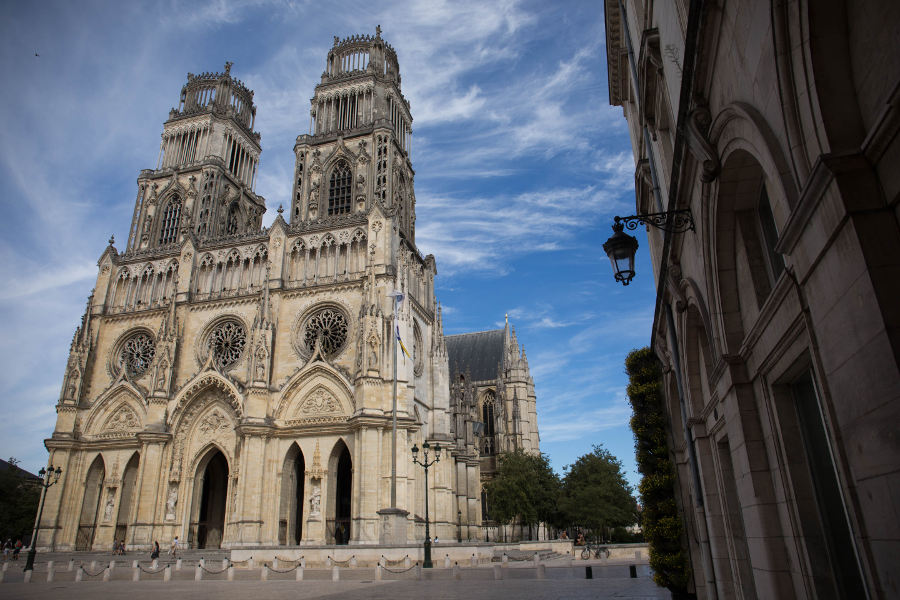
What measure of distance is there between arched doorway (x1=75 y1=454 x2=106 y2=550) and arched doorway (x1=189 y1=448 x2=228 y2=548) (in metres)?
6.20

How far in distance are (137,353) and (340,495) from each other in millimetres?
17254

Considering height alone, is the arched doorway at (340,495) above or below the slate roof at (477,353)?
below

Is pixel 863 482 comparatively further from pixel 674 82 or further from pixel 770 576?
pixel 674 82

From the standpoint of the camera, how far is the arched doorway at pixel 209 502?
34250mm

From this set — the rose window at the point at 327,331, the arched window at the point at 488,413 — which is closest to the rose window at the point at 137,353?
the rose window at the point at 327,331

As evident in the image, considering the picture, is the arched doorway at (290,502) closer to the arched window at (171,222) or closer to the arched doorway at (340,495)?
the arched doorway at (340,495)

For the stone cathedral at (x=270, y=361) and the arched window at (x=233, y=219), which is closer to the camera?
the stone cathedral at (x=270, y=361)

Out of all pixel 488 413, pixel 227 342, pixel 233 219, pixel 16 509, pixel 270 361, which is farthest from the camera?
pixel 488 413

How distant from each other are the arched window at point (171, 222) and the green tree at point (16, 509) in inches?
811

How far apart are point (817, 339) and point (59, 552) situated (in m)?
41.2

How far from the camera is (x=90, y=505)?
116ft

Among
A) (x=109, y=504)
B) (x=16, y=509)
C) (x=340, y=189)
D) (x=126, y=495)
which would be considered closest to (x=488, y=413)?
(x=340, y=189)

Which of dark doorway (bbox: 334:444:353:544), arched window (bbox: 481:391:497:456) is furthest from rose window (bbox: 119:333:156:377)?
arched window (bbox: 481:391:497:456)

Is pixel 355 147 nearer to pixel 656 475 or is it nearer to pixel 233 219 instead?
pixel 233 219
